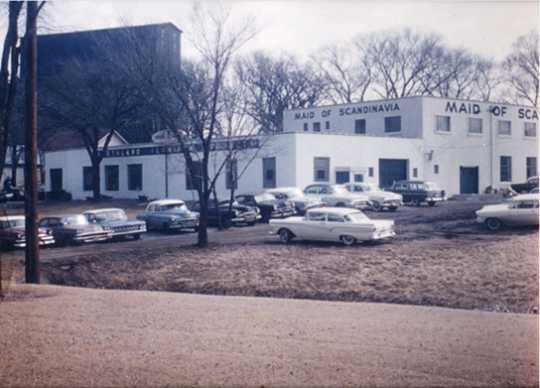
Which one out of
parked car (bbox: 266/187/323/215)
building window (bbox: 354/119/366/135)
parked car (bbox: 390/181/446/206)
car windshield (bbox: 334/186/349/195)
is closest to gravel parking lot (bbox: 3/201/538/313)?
parked car (bbox: 266/187/323/215)

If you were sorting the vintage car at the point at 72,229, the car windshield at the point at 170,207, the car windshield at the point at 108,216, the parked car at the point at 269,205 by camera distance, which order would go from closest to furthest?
the vintage car at the point at 72,229, the car windshield at the point at 108,216, the car windshield at the point at 170,207, the parked car at the point at 269,205

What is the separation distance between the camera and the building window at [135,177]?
50094 millimetres

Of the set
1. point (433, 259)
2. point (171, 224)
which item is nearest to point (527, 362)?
point (433, 259)

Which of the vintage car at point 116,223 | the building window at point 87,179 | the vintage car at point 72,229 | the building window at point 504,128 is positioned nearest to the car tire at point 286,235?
the vintage car at point 116,223

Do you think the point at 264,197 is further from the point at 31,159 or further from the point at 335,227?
the point at 31,159

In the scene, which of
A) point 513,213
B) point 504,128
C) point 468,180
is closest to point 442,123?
point 468,180

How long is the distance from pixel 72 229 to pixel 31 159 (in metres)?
8.80

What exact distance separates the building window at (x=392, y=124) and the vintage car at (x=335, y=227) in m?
28.2

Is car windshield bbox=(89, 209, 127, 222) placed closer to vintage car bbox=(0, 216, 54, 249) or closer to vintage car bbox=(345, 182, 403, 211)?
vintage car bbox=(0, 216, 54, 249)

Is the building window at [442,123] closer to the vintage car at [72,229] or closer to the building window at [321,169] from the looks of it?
the building window at [321,169]

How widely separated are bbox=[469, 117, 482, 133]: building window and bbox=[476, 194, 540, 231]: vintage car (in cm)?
2480

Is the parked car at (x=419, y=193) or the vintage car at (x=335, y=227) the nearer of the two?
the vintage car at (x=335, y=227)

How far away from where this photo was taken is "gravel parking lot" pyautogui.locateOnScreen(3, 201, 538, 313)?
585 inches

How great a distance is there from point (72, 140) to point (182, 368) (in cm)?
4987
